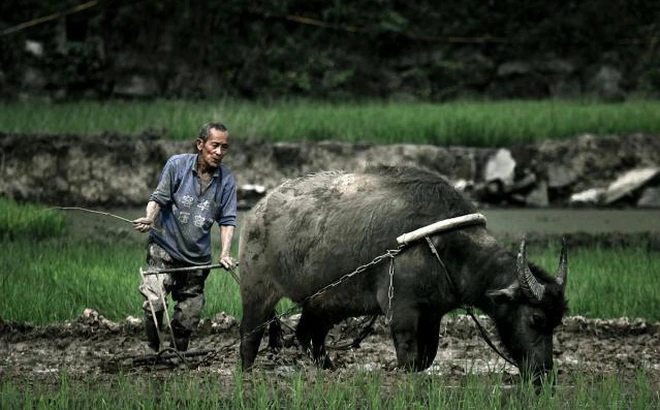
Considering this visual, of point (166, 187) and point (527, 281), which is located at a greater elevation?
point (166, 187)

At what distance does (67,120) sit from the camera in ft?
40.1

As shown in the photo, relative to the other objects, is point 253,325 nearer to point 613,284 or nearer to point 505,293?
point 505,293

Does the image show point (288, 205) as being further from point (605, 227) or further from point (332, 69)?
point (332, 69)

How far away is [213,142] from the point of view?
612cm

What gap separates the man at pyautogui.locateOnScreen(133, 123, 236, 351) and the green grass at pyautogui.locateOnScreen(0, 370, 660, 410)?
3.20ft

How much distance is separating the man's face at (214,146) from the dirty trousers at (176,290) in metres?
0.55

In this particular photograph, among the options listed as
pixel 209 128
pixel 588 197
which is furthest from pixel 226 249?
pixel 588 197

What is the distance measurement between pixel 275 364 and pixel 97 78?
8.76 m

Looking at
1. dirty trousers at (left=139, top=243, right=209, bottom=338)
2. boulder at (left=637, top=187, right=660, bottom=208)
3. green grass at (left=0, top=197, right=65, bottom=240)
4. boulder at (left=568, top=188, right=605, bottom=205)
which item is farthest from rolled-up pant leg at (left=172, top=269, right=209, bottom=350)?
boulder at (left=637, top=187, right=660, bottom=208)

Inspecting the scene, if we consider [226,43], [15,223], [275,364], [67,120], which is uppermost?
→ [226,43]

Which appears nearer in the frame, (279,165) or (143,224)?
(143,224)

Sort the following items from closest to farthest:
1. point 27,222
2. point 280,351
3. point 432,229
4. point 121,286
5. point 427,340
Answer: point 432,229 → point 427,340 → point 280,351 → point 121,286 → point 27,222

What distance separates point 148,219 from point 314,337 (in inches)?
38.3

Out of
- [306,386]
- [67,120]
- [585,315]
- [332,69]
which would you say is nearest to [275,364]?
[306,386]
